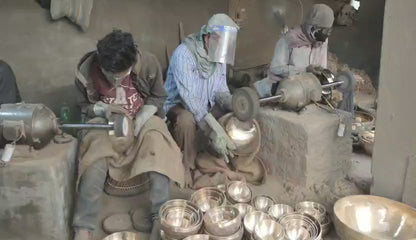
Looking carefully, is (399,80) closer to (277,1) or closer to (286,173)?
(286,173)

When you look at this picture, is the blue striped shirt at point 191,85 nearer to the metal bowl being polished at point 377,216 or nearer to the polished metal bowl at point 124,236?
the polished metal bowl at point 124,236

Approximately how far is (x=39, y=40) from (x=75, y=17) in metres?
0.42

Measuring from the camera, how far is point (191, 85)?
371 centimetres

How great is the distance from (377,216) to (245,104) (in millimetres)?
1227

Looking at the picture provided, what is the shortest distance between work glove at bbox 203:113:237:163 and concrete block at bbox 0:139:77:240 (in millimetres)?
1136

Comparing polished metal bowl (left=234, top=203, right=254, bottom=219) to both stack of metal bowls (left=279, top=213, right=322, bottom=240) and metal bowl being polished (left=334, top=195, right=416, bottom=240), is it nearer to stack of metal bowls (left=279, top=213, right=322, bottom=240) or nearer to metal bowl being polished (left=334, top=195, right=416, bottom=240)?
stack of metal bowls (left=279, top=213, right=322, bottom=240)

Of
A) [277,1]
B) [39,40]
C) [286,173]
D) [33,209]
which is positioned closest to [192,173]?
[286,173]

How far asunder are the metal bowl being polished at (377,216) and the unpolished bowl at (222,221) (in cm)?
67

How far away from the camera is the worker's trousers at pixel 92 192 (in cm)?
278

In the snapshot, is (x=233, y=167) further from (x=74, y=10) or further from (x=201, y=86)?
(x=74, y=10)

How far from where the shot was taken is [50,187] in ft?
8.60

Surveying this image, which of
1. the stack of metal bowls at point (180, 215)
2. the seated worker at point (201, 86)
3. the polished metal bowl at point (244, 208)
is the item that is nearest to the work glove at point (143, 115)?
the seated worker at point (201, 86)

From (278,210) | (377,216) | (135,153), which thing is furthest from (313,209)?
(135,153)

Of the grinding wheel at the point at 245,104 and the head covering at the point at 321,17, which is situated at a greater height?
the head covering at the point at 321,17
